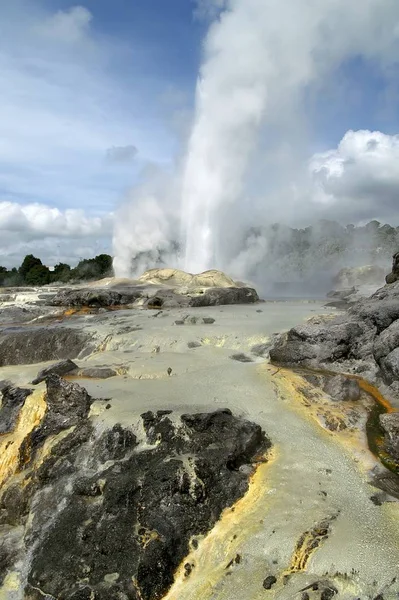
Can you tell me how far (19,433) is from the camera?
8.22 meters

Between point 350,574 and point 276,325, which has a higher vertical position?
point 276,325

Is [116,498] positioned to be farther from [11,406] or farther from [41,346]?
[41,346]

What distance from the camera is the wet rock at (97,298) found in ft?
77.7

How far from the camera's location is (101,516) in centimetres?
604

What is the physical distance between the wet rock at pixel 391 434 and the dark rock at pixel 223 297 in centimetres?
1502

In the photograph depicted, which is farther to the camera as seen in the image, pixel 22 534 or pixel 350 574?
pixel 22 534

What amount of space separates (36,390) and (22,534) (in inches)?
129

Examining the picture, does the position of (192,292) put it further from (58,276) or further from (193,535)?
(58,276)

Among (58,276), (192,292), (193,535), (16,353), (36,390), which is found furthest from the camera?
(58,276)

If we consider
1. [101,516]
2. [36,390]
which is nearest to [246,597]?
[101,516]

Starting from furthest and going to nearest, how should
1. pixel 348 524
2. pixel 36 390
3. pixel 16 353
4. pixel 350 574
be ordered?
pixel 16 353 → pixel 36 390 → pixel 348 524 → pixel 350 574

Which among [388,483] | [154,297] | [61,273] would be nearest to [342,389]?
[388,483]

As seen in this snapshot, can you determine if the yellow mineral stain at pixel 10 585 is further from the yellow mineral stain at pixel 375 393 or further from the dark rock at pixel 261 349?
the dark rock at pixel 261 349

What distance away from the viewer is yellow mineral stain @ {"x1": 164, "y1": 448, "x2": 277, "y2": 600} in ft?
17.1
